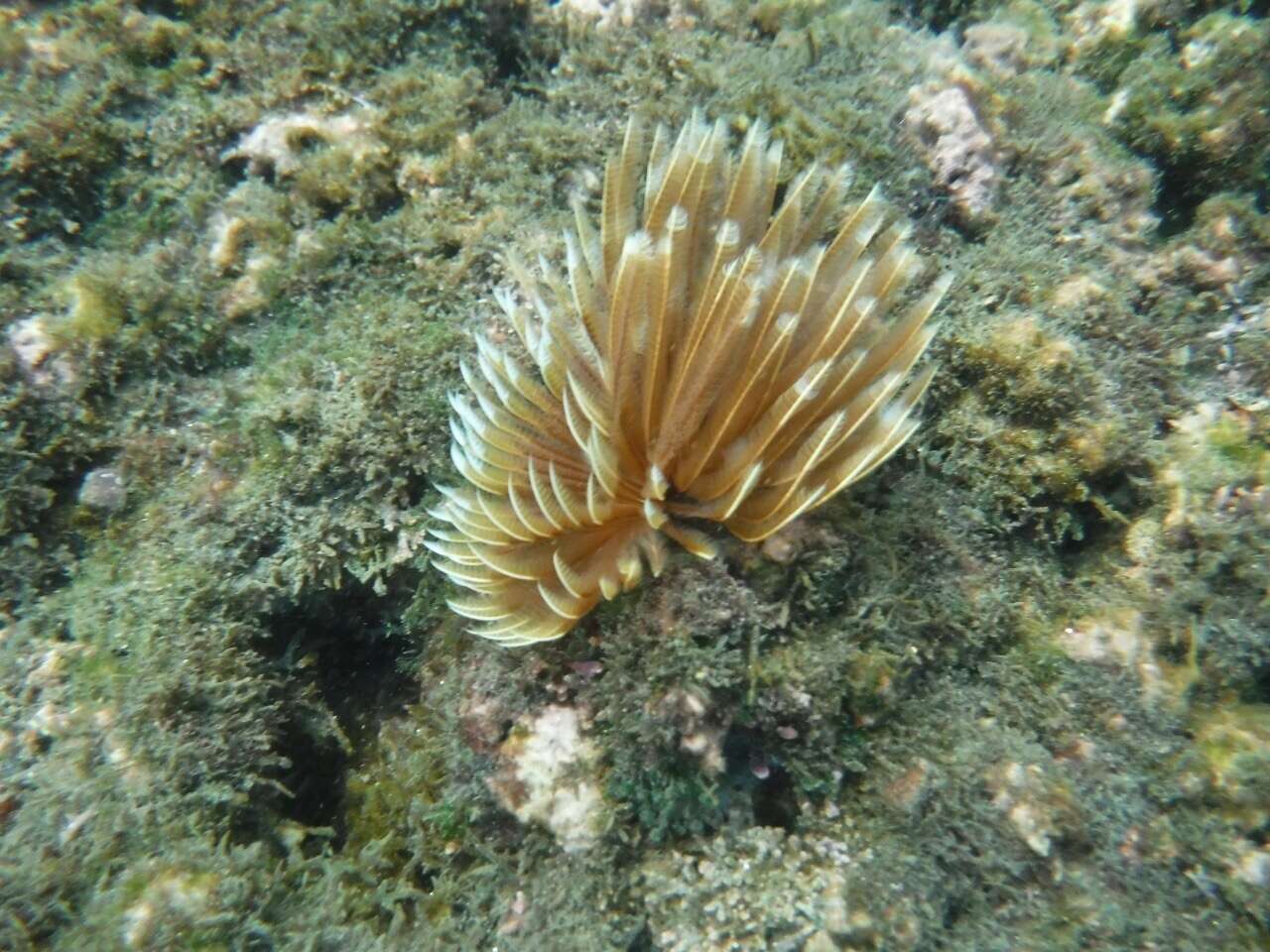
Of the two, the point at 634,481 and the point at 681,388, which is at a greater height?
the point at 681,388

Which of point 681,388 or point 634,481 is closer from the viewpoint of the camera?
point 681,388

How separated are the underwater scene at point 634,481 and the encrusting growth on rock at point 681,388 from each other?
0.08ft

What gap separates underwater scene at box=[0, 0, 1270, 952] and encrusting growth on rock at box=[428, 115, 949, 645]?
3 centimetres

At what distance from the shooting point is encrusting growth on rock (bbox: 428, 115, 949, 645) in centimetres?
307

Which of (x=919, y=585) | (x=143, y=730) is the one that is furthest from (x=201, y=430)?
(x=919, y=585)

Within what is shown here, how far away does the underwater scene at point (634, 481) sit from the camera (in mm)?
3258

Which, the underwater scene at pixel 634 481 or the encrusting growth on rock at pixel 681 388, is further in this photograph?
the underwater scene at pixel 634 481

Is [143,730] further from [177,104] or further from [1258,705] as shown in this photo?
[1258,705]

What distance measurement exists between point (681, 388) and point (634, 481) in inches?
19.3

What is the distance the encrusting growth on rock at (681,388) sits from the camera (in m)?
3.07

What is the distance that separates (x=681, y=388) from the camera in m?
3.17

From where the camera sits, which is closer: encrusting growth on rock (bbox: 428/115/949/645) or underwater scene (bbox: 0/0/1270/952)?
encrusting growth on rock (bbox: 428/115/949/645)

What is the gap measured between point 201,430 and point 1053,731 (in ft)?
16.9

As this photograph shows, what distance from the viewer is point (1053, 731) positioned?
351cm
